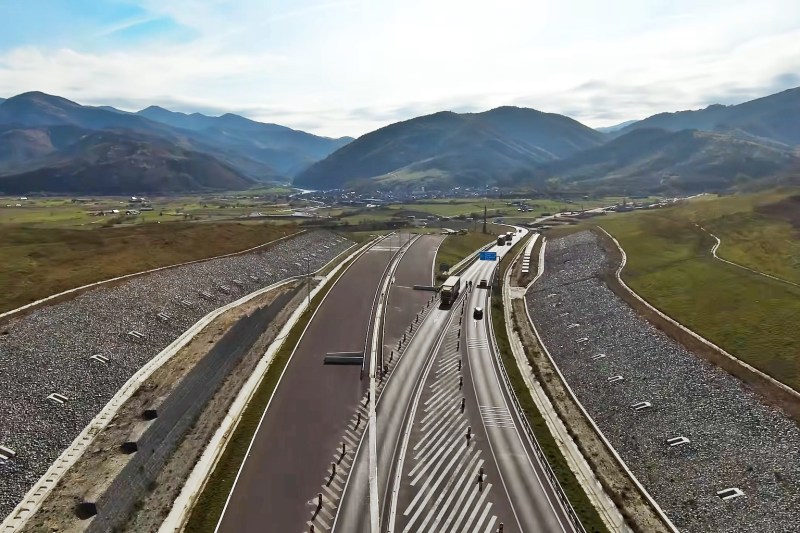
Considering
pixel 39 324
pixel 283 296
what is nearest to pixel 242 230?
pixel 283 296

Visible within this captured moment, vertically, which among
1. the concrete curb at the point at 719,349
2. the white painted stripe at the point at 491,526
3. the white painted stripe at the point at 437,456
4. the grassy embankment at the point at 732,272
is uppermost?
the grassy embankment at the point at 732,272

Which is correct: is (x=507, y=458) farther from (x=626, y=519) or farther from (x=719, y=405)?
(x=719, y=405)

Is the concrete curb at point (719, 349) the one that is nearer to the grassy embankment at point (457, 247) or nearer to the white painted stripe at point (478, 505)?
the white painted stripe at point (478, 505)

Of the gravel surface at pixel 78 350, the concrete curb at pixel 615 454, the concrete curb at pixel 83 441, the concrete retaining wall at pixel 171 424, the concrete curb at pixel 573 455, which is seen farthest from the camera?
the gravel surface at pixel 78 350

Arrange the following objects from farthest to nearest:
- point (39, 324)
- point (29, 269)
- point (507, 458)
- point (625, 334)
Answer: point (29, 269) → point (625, 334) → point (39, 324) → point (507, 458)

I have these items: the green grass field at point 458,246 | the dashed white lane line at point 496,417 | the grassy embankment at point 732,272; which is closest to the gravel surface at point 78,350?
the dashed white lane line at point 496,417

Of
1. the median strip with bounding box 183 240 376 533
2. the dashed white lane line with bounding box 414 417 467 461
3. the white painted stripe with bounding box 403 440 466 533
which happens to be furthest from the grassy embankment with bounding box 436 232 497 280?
the white painted stripe with bounding box 403 440 466 533

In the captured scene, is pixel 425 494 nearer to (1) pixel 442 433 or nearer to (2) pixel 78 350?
(1) pixel 442 433
